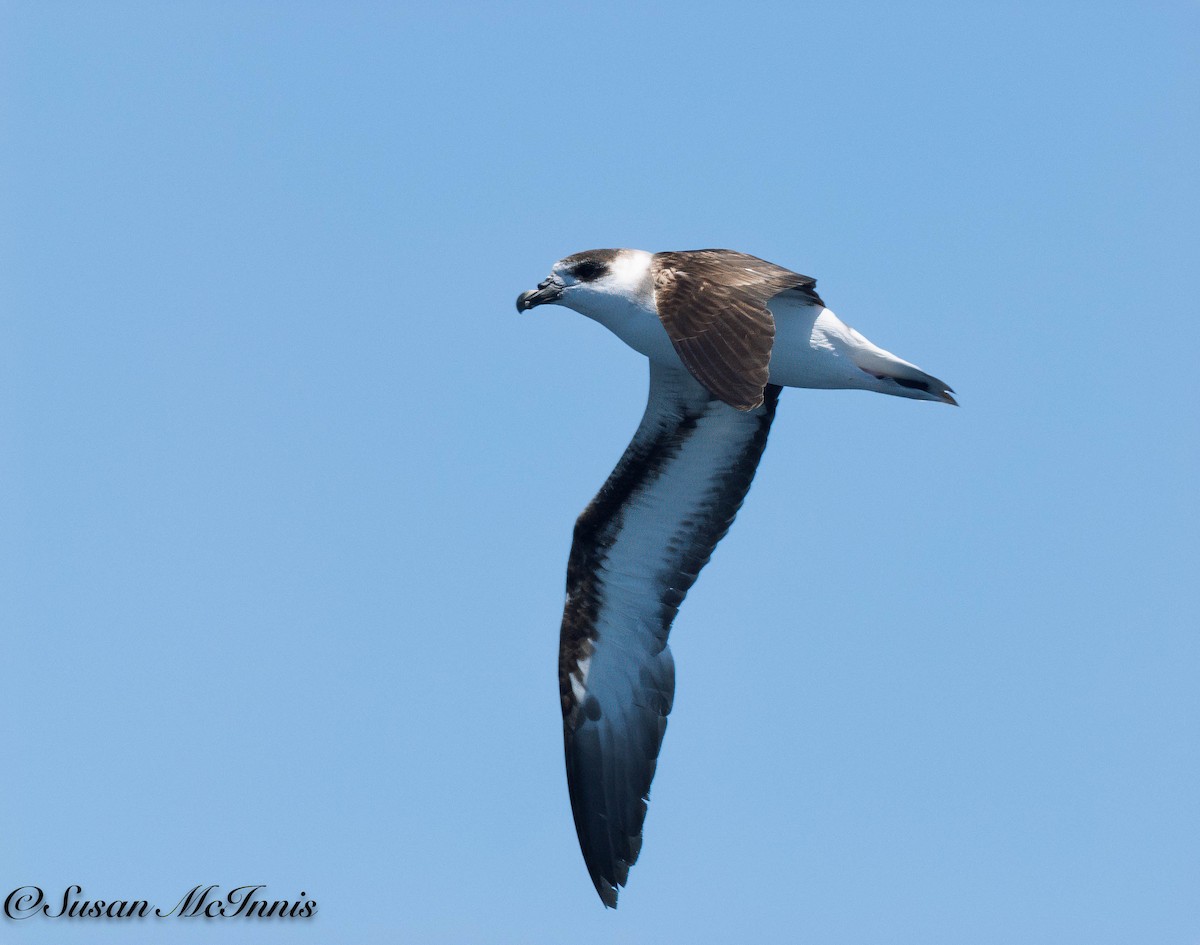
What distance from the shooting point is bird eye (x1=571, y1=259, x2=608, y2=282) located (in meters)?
13.8

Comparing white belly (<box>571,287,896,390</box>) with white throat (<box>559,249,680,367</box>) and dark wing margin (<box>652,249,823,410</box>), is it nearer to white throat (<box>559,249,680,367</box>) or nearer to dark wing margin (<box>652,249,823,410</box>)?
white throat (<box>559,249,680,367</box>)

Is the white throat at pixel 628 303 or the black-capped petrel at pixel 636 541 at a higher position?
the white throat at pixel 628 303

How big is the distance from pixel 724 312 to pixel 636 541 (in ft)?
13.4

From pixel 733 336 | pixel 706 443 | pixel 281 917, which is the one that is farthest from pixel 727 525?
pixel 281 917

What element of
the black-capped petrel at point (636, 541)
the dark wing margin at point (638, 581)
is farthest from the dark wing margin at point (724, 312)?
the dark wing margin at point (638, 581)

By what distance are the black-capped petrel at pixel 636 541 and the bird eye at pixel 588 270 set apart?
0.01 metres

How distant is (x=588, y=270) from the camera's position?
1388cm

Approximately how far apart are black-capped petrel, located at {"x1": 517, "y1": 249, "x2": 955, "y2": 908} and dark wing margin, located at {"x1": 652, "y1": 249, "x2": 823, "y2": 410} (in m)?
0.42

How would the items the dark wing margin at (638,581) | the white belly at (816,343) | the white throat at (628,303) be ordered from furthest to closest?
the dark wing margin at (638,581)
the white throat at (628,303)
the white belly at (816,343)

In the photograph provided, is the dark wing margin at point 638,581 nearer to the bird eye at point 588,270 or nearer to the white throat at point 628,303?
the white throat at point 628,303

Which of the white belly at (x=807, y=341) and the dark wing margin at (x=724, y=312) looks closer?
the dark wing margin at (x=724, y=312)

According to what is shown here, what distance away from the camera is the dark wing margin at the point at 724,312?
36.4ft

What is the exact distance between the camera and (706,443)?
15.1 metres

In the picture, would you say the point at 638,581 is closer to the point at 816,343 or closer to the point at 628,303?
the point at 628,303
